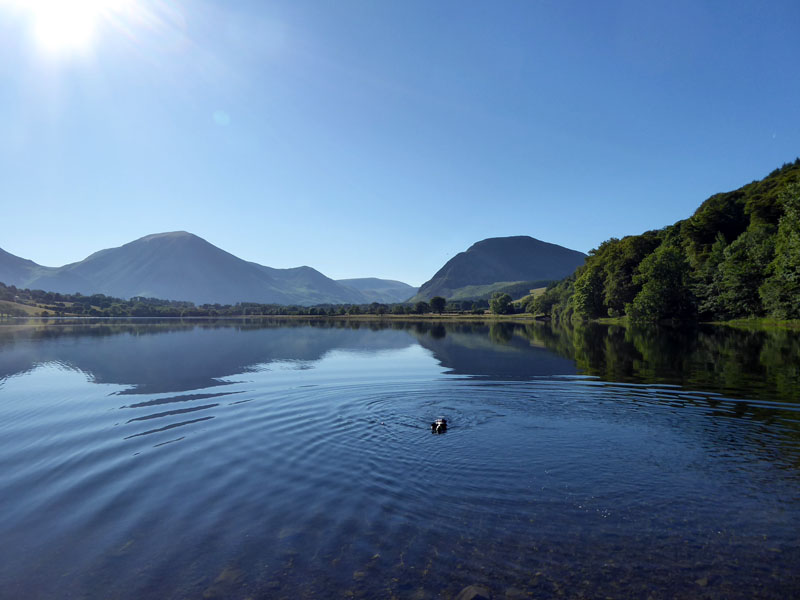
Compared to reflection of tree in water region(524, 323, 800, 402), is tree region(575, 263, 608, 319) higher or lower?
higher

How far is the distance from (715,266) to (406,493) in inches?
4334

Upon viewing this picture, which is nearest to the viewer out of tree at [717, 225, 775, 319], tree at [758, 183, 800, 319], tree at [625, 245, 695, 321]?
tree at [758, 183, 800, 319]

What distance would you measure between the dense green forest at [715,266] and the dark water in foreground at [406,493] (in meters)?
56.6

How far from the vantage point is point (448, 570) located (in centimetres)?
824

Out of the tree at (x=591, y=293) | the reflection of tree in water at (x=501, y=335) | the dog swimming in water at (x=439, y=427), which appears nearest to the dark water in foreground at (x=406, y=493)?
the dog swimming in water at (x=439, y=427)

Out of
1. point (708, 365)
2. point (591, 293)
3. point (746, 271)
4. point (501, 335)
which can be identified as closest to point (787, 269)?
point (746, 271)

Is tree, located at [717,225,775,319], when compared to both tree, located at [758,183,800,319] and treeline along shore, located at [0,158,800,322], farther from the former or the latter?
tree, located at [758,183,800,319]

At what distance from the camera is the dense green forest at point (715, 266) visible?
69.2 meters

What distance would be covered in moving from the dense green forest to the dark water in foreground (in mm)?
56607

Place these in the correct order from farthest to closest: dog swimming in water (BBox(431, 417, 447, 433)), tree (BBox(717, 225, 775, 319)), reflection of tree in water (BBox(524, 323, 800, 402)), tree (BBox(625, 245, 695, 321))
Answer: tree (BBox(625, 245, 695, 321)) < tree (BBox(717, 225, 775, 319)) < reflection of tree in water (BBox(524, 323, 800, 402)) < dog swimming in water (BBox(431, 417, 447, 433))

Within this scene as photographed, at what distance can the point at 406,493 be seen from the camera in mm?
12016

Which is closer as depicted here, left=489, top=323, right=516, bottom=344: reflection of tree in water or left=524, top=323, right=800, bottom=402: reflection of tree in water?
left=524, top=323, right=800, bottom=402: reflection of tree in water

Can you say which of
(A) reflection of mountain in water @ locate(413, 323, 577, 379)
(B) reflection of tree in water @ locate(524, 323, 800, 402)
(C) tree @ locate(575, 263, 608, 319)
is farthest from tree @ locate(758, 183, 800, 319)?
(C) tree @ locate(575, 263, 608, 319)

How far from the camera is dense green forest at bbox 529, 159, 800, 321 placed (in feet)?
227
